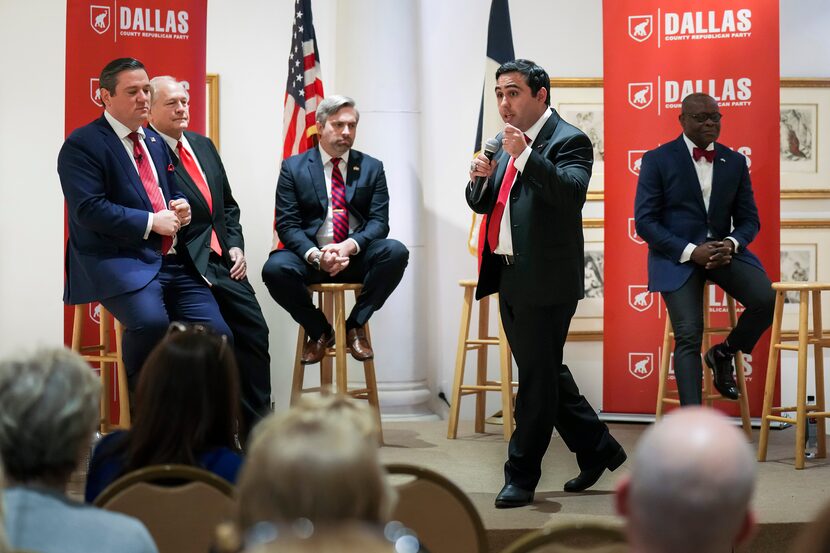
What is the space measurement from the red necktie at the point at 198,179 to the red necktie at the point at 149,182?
43cm

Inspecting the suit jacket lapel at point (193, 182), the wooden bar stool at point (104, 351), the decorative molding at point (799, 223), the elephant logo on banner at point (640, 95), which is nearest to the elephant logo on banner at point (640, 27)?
the elephant logo on banner at point (640, 95)

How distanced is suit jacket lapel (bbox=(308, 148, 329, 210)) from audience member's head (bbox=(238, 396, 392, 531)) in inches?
165

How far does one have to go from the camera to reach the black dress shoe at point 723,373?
5418 millimetres

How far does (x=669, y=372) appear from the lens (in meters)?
6.05

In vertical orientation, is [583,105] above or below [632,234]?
above

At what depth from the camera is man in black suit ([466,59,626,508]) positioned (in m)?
4.14

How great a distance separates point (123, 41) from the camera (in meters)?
5.20

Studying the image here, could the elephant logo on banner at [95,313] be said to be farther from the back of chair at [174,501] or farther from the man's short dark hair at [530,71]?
the back of chair at [174,501]

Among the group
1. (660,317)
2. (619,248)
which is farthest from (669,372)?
(619,248)

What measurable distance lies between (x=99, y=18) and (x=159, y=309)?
5.19 ft

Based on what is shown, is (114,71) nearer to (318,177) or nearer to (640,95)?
(318,177)

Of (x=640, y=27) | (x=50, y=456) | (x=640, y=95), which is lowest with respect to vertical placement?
(x=50, y=456)

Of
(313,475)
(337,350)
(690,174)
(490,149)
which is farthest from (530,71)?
(313,475)

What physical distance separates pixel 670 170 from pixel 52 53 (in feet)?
12.2
